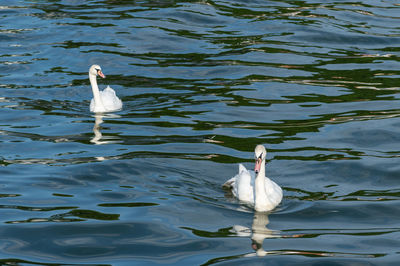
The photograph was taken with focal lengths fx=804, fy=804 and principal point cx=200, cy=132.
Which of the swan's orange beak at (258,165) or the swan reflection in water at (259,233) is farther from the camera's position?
the swan's orange beak at (258,165)

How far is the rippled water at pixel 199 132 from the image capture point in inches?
494

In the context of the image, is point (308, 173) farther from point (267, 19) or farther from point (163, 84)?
point (267, 19)

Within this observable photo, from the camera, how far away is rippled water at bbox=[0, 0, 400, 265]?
12.5 meters

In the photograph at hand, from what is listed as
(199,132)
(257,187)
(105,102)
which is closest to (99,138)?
(199,132)

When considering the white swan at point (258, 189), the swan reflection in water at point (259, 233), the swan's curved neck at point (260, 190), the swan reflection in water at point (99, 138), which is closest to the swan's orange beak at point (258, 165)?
the white swan at point (258, 189)

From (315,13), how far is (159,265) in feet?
74.8

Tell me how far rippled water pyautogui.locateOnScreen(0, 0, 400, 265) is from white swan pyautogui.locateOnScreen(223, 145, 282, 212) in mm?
184

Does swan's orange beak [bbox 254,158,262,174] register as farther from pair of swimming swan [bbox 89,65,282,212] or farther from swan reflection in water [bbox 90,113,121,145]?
swan reflection in water [bbox 90,113,121,145]

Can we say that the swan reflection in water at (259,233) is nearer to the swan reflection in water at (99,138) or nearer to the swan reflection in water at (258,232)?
the swan reflection in water at (258,232)

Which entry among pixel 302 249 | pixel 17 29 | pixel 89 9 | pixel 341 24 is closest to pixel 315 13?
pixel 341 24

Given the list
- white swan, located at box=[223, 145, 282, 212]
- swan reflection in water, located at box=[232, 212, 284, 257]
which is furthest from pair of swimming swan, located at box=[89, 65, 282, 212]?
swan reflection in water, located at box=[232, 212, 284, 257]

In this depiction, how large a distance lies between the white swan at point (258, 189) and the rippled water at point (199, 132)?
0.18 metres

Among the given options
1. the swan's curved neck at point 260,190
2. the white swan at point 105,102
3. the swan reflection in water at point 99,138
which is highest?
the white swan at point 105,102

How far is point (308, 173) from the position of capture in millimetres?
15992
